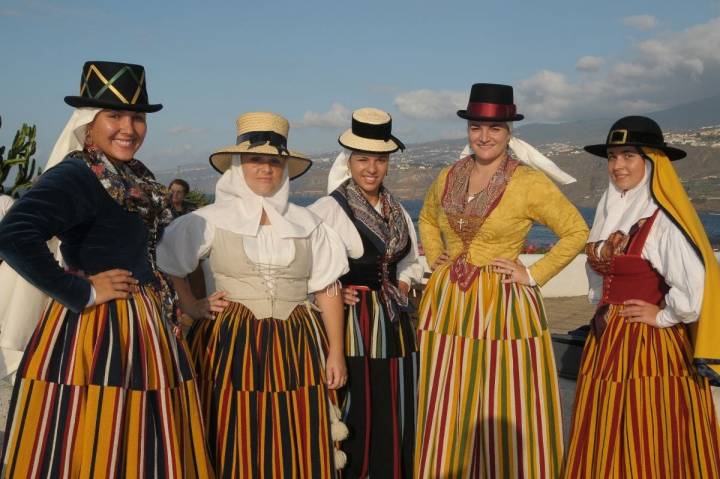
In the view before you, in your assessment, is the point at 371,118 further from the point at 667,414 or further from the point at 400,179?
the point at 400,179

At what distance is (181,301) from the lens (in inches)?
122

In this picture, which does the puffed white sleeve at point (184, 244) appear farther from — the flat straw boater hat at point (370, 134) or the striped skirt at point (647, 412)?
the striped skirt at point (647, 412)

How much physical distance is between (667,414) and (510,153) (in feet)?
4.96

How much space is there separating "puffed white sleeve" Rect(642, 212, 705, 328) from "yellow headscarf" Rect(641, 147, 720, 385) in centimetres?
3

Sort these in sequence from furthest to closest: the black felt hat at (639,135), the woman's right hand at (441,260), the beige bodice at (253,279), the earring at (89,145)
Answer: the woman's right hand at (441,260), the black felt hat at (639,135), the beige bodice at (253,279), the earring at (89,145)

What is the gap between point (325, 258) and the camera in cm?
317

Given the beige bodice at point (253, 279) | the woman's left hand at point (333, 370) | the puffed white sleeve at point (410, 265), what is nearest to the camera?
the beige bodice at point (253, 279)

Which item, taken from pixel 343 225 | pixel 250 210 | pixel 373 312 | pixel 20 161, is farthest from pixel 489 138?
pixel 20 161

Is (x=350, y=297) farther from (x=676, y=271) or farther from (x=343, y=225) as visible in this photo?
(x=676, y=271)

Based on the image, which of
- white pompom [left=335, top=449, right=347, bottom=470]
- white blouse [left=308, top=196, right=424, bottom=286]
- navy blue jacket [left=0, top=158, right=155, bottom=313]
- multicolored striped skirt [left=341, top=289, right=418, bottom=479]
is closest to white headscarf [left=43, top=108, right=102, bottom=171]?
navy blue jacket [left=0, top=158, right=155, bottom=313]

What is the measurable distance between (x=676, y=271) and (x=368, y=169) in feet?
5.02

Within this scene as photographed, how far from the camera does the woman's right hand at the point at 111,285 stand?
2416 mm

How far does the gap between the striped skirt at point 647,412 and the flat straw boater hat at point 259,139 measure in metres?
1.70

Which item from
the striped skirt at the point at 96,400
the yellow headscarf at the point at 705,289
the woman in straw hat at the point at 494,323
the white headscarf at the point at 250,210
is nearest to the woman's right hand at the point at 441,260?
the woman in straw hat at the point at 494,323
